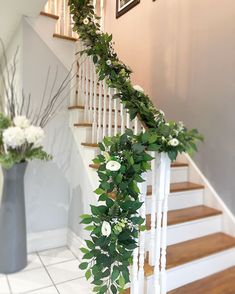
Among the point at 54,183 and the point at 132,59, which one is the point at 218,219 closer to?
the point at 54,183

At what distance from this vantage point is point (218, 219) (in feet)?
7.92

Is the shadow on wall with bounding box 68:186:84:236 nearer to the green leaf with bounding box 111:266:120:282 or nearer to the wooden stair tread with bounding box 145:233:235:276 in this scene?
the wooden stair tread with bounding box 145:233:235:276

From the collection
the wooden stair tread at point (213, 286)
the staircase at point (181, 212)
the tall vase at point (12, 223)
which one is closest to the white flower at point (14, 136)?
the tall vase at point (12, 223)

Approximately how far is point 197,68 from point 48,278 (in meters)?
2.49

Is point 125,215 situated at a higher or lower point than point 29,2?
lower

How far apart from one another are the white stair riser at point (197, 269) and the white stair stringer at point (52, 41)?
2168mm

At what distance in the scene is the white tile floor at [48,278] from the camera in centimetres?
199

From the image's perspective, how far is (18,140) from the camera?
2.01 metres

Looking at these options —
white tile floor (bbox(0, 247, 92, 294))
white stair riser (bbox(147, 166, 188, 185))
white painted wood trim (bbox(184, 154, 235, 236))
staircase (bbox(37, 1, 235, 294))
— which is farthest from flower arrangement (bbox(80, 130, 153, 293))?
white stair riser (bbox(147, 166, 188, 185))

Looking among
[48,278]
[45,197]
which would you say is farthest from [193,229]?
[45,197]

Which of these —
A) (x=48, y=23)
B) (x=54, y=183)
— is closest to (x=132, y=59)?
(x=48, y=23)

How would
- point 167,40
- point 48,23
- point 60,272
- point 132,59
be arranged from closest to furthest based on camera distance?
point 60,272, point 48,23, point 167,40, point 132,59

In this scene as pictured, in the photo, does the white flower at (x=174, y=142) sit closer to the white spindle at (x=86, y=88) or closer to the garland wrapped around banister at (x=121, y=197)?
the garland wrapped around banister at (x=121, y=197)

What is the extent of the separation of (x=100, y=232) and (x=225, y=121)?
5.53ft
